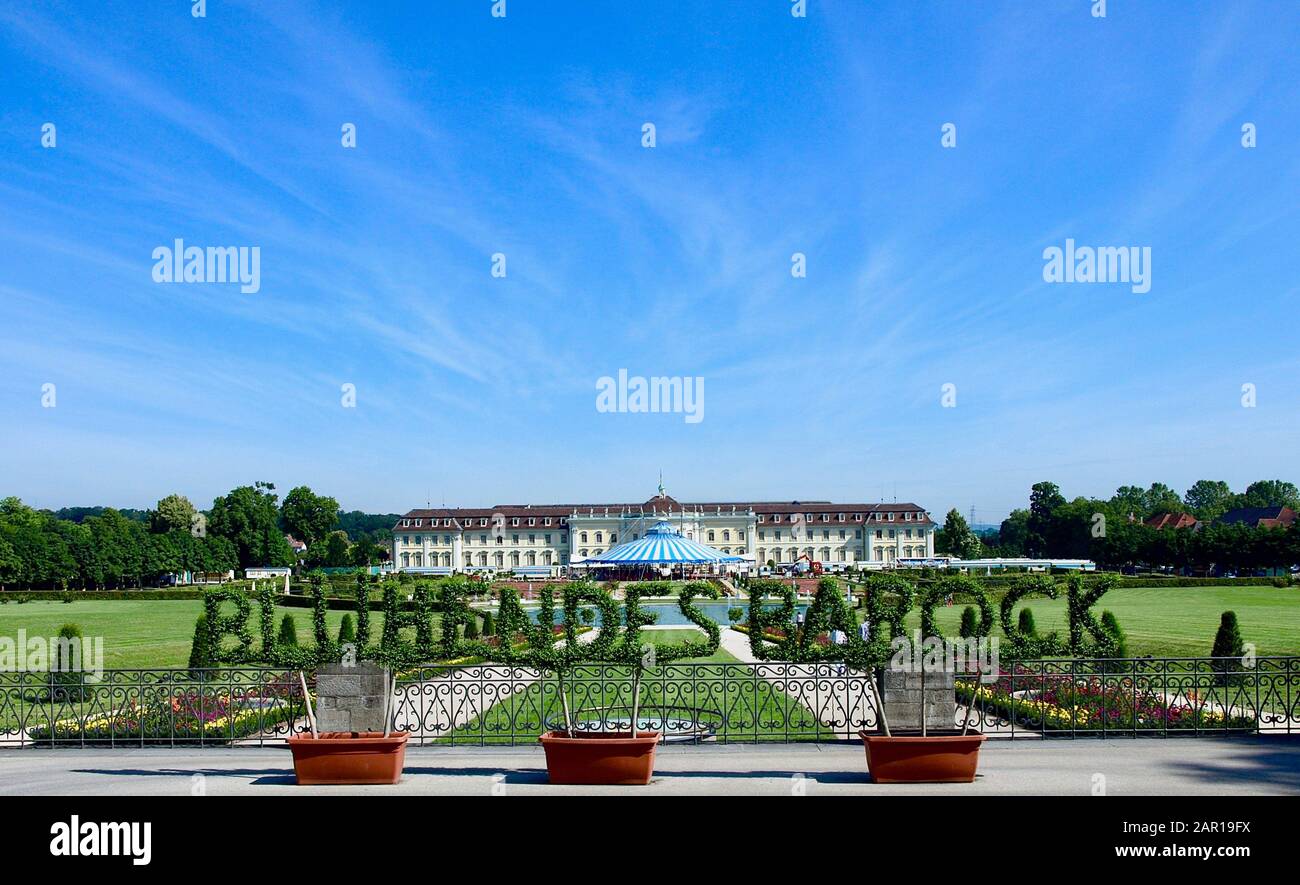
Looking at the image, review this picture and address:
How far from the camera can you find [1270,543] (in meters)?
72.8

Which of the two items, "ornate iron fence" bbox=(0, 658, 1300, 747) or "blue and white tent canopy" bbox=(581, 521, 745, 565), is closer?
"ornate iron fence" bbox=(0, 658, 1300, 747)

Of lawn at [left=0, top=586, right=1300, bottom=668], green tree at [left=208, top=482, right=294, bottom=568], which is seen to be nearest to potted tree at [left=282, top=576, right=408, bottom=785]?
lawn at [left=0, top=586, right=1300, bottom=668]

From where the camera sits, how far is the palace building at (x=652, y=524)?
130 metres

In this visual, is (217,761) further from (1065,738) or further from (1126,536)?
(1126,536)

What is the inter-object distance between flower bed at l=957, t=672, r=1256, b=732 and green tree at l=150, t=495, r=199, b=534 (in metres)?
98.4

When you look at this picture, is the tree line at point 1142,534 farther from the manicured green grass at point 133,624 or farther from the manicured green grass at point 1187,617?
the manicured green grass at point 133,624

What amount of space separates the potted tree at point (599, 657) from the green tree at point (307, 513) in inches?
4356

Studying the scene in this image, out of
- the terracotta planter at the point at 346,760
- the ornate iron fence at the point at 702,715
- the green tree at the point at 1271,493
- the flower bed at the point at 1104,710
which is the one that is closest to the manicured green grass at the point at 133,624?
the ornate iron fence at the point at 702,715

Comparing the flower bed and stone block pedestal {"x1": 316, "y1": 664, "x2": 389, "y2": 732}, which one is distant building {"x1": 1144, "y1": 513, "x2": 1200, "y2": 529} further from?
stone block pedestal {"x1": 316, "y1": 664, "x2": 389, "y2": 732}

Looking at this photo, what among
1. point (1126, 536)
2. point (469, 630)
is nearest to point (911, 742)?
point (469, 630)

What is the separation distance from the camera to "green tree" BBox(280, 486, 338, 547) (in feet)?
378

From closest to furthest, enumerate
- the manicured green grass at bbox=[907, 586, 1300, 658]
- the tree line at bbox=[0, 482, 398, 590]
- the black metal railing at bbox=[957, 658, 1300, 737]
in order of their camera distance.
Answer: the black metal railing at bbox=[957, 658, 1300, 737] < the manicured green grass at bbox=[907, 586, 1300, 658] < the tree line at bbox=[0, 482, 398, 590]

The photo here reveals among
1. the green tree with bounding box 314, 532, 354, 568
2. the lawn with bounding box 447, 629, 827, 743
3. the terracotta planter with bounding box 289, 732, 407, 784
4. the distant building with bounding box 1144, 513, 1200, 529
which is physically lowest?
the green tree with bounding box 314, 532, 354, 568
